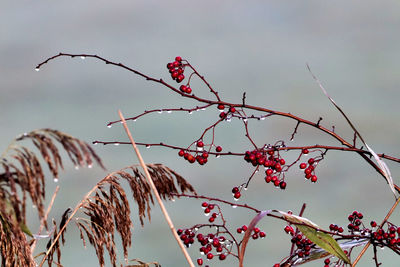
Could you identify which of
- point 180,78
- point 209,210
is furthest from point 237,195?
point 180,78

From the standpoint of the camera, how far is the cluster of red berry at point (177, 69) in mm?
2371

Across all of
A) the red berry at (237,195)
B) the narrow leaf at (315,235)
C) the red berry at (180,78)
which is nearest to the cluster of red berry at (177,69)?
the red berry at (180,78)

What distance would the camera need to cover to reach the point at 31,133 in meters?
1.67

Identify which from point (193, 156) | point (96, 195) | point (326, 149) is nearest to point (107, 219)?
point (96, 195)

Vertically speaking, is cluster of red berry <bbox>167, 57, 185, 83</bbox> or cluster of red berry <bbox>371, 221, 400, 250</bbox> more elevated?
cluster of red berry <bbox>167, 57, 185, 83</bbox>

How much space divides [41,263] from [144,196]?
0.47m

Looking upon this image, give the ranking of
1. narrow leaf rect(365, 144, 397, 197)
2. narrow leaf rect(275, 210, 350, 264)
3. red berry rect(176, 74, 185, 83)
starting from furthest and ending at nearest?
red berry rect(176, 74, 185, 83) → narrow leaf rect(365, 144, 397, 197) → narrow leaf rect(275, 210, 350, 264)

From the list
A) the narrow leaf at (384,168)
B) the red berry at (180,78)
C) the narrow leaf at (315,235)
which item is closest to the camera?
the narrow leaf at (315,235)

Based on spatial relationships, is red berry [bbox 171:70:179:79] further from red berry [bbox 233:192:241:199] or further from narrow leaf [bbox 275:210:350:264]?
narrow leaf [bbox 275:210:350:264]

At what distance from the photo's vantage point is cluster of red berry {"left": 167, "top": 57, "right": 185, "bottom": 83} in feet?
7.78

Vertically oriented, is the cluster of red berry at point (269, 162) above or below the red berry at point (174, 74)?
below

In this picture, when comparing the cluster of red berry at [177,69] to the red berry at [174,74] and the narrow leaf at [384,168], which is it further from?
the narrow leaf at [384,168]

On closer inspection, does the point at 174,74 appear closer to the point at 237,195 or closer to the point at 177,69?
the point at 177,69

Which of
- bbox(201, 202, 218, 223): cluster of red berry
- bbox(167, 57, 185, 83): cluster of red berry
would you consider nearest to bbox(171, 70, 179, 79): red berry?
bbox(167, 57, 185, 83): cluster of red berry
